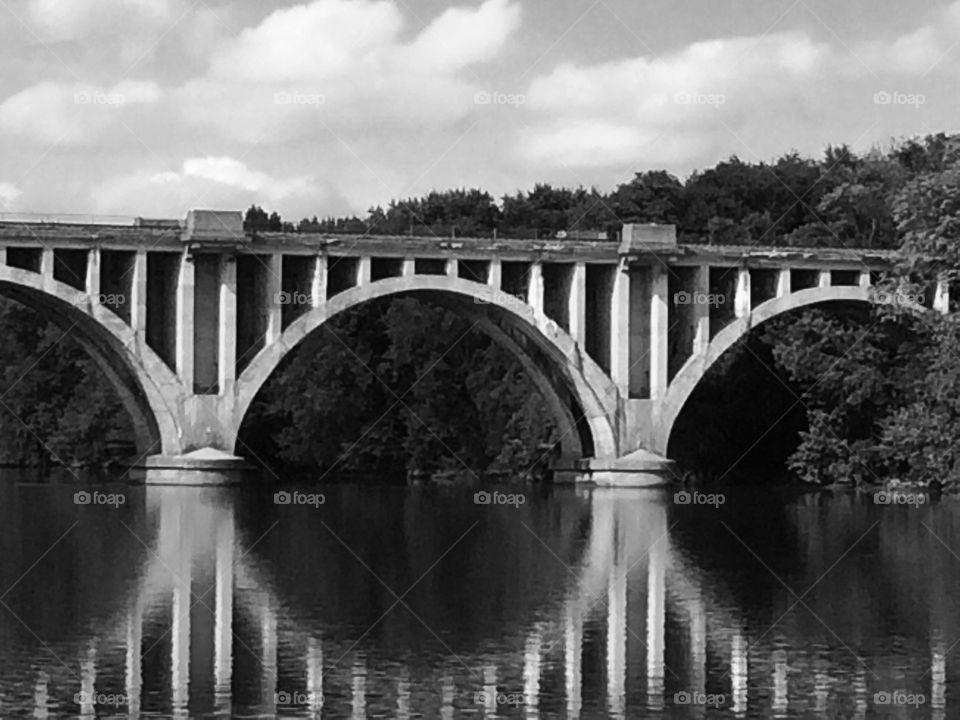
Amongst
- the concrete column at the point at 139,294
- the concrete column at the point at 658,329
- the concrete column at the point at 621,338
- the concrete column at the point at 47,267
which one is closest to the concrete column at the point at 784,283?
the concrete column at the point at 658,329

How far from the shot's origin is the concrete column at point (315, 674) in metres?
27.1

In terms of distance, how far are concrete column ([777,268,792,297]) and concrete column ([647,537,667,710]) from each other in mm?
29547

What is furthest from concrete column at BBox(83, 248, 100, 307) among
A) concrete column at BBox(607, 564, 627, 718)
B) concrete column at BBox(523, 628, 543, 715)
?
concrete column at BBox(523, 628, 543, 715)

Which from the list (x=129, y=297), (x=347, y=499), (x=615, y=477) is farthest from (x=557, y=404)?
(x=129, y=297)

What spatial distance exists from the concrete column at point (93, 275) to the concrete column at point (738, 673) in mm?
39394

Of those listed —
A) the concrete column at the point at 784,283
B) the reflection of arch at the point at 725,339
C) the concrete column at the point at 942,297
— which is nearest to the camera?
the concrete column at the point at 942,297

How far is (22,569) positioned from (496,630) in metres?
12.0

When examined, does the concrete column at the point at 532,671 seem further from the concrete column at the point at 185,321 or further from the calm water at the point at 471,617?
the concrete column at the point at 185,321

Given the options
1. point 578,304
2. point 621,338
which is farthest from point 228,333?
point 621,338

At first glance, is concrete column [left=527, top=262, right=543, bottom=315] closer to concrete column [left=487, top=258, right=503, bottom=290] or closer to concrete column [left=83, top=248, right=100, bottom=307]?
concrete column [left=487, top=258, right=503, bottom=290]

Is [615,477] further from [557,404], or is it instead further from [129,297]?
[129,297]

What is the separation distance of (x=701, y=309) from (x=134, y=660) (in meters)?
50.4

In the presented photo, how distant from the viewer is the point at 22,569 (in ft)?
138

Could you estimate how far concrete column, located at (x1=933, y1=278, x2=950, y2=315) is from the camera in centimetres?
6643
